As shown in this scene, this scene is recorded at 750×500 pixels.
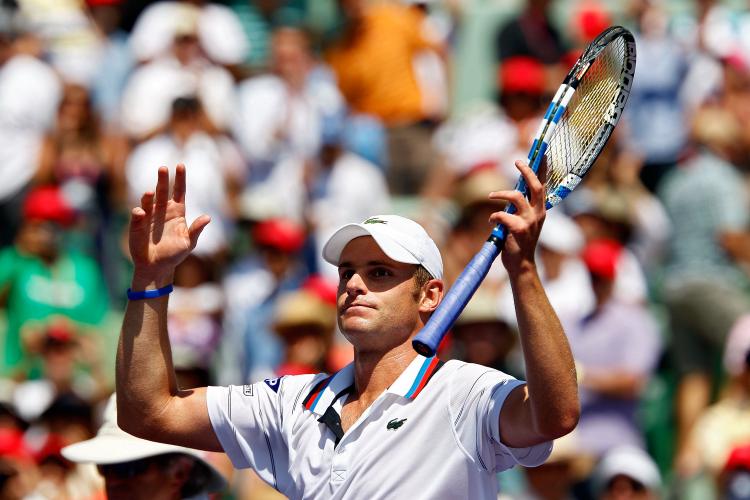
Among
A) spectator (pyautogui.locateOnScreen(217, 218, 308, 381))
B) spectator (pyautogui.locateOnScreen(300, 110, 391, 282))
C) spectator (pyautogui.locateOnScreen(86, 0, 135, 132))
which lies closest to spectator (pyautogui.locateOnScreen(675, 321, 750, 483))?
spectator (pyautogui.locateOnScreen(217, 218, 308, 381))

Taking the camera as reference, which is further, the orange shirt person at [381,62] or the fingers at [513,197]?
the orange shirt person at [381,62]

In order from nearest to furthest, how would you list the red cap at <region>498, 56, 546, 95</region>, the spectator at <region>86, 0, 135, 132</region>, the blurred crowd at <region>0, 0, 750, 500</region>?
1. the blurred crowd at <region>0, 0, 750, 500</region>
2. the red cap at <region>498, 56, 546, 95</region>
3. the spectator at <region>86, 0, 135, 132</region>

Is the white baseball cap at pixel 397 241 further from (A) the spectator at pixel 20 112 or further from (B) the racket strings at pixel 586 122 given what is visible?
(A) the spectator at pixel 20 112

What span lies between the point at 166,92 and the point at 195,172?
86 cm

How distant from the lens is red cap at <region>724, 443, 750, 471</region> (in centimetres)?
801

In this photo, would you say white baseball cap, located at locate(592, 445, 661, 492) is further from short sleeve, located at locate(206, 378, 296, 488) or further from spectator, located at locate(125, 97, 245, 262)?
spectator, located at locate(125, 97, 245, 262)

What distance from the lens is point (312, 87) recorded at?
38.8ft

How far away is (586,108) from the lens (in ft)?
17.4

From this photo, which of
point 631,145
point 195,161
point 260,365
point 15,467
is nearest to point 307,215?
point 195,161

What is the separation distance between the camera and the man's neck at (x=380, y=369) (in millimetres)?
5090

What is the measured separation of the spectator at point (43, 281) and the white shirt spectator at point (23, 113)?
78 centimetres

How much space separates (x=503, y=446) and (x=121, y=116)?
752 centimetres

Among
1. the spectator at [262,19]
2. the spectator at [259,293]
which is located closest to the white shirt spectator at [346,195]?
the spectator at [259,293]

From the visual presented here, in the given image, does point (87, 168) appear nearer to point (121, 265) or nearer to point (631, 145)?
point (121, 265)
